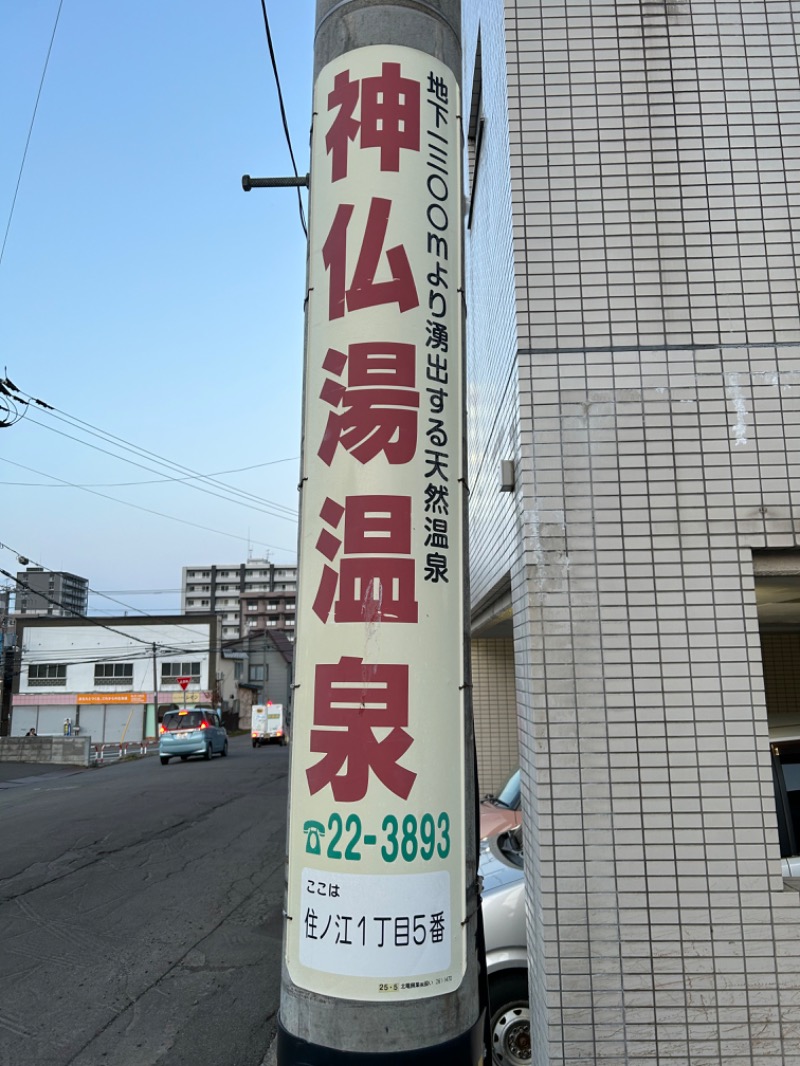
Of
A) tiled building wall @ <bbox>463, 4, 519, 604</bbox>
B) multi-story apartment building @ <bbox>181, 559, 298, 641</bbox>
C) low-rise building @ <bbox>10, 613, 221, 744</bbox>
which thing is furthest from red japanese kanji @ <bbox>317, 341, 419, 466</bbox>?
multi-story apartment building @ <bbox>181, 559, 298, 641</bbox>

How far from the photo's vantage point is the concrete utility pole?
2.38 metres

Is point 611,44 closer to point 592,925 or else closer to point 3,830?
point 592,925

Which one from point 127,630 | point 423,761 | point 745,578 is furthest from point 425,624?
point 127,630

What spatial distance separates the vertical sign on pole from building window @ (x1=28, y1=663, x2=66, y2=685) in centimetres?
5435

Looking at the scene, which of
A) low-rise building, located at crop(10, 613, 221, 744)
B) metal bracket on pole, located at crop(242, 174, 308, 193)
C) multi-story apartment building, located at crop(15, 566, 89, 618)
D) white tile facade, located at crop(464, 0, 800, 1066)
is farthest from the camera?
multi-story apartment building, located at crop(15, 566, 89, 618)

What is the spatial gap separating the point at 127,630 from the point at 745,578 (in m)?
53.7

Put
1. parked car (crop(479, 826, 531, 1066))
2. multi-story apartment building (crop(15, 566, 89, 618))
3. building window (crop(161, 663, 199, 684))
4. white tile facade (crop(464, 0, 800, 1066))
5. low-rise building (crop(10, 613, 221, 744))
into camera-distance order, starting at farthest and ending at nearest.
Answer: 1. multi-story apartment building (crop(15, 566, 89, 618))
2. building window (crop(161, 663, 199, 684))
3. low-rise building (crop(10, 613, 221, 744))
4. parked car (crop(479, 826, 531, 1066))
5. white tile facade (crop(464, 0, 800, 1066))

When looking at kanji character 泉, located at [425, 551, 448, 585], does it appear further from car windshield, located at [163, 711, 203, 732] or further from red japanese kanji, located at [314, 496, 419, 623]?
car windshield, located at [163, 711, 203, 732]

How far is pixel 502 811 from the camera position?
5.87 metres

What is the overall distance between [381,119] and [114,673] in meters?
→ 53.8

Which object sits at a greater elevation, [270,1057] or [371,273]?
[371,273]

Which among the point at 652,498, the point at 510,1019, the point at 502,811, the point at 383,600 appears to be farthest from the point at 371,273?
the point at 502,811

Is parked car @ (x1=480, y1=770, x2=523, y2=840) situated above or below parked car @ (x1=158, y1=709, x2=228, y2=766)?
above

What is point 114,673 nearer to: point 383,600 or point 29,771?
point 29,771
